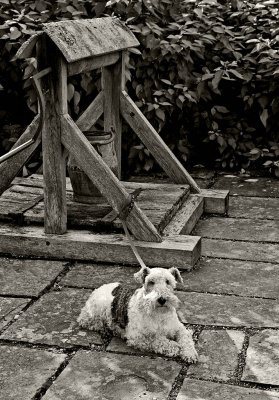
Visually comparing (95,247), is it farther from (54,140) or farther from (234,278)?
(234,278)

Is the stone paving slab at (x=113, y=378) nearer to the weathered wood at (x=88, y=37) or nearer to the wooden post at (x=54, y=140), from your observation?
the wooden post at (x=54, y=140)

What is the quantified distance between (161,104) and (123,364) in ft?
12.6

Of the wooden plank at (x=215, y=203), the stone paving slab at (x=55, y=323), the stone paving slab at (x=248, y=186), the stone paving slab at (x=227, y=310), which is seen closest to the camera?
the stone paving slab at (x=55, y=323)

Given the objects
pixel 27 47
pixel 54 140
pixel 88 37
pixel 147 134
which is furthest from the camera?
pixel 147 134

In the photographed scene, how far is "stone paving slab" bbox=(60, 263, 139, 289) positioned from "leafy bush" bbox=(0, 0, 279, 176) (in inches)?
94.1

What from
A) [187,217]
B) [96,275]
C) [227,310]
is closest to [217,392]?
[227,310]

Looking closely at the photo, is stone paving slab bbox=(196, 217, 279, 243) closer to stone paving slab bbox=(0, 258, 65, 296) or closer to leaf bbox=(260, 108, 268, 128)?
stone paving slab bbox=(0, 258, 65, 296)

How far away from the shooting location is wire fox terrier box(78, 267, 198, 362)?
3791 millimetres

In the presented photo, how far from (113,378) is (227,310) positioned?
41.1 inches

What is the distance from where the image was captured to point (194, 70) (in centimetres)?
781

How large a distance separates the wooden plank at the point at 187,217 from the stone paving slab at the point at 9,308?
1.28 m

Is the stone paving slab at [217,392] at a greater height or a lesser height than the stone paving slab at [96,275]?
greater

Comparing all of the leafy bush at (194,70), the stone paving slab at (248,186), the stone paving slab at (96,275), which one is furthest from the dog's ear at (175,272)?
the leafy bush at (194,70)

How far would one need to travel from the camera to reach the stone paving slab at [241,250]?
17.7 feet
